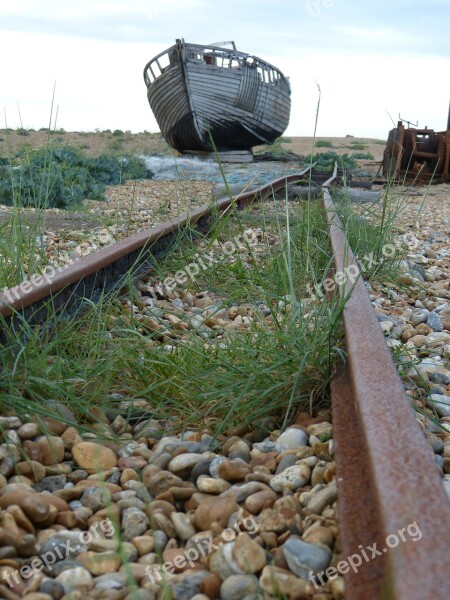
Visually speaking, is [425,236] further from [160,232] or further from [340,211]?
[160,232]

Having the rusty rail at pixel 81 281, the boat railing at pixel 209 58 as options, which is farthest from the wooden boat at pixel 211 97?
the rusty rail at pixel 81 281

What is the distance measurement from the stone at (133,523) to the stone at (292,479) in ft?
0.99

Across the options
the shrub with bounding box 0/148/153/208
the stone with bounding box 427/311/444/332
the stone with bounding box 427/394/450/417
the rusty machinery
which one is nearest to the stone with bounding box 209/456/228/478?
the stone with bounding box 427/394/450/417

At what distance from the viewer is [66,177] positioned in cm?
884

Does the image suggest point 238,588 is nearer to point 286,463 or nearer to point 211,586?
point 211,586

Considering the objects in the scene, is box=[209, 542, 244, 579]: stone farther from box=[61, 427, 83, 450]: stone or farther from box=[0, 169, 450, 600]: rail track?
box=[61, 427, 83, 450]: stone

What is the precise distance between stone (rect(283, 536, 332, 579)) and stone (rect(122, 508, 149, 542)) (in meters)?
0.33

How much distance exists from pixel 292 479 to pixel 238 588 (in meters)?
0.41

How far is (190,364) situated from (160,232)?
72.1 inches

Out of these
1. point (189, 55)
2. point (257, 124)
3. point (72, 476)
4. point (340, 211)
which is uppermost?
point (189, 55)

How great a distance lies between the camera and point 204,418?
221 centimetres

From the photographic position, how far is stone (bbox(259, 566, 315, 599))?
1.29 m

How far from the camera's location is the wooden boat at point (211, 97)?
16.0 metres

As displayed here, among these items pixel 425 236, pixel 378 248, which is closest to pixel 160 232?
pixel 378 248
